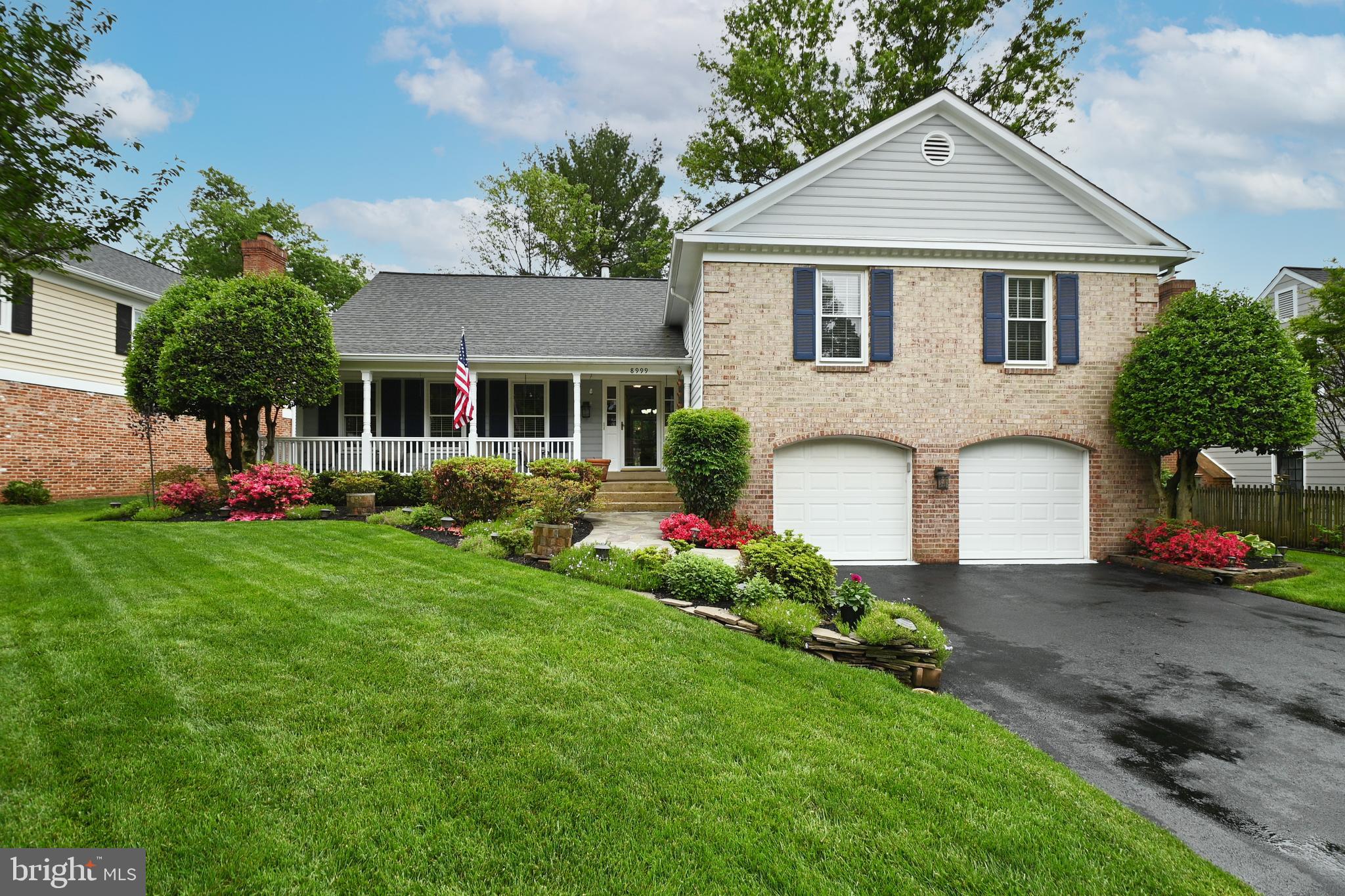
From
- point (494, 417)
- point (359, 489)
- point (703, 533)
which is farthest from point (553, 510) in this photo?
point (494, 417)

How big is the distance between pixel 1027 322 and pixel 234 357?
14.3 meters

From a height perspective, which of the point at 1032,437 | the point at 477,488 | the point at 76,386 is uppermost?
the point at 76,386

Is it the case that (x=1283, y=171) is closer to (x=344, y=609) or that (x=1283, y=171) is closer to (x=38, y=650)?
(x=344, y=609)

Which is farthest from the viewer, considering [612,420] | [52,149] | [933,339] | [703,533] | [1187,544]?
[612,420]

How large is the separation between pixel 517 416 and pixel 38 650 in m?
11.5

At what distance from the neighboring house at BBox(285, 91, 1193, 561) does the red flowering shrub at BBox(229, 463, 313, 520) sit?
7.72 meters

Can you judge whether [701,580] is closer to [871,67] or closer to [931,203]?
[931,203]

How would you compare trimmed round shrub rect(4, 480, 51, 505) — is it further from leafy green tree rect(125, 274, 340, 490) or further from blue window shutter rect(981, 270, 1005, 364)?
blue window shutter rect(981, 270, 1005, 364)

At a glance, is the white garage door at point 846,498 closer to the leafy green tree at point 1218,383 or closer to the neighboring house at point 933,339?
the neighboring house at point 933,339

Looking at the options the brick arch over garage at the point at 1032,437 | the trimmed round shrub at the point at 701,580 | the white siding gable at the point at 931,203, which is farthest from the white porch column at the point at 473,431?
the brick arch over garage at the point at 1032,437

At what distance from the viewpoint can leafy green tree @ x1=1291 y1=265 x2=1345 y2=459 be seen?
1195 centimetres

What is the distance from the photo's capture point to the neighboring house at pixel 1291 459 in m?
15.7

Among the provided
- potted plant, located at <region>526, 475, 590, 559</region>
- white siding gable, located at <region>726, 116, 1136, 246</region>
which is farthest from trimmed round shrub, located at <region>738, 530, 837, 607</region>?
white siding gable, located at <region>726, 116, 1136, 246</region>

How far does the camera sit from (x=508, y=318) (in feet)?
51.5
